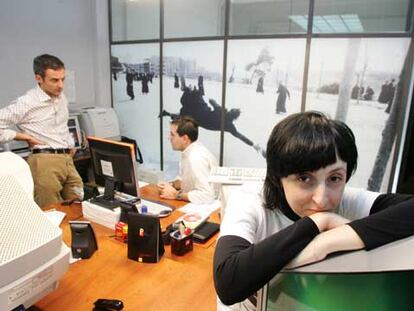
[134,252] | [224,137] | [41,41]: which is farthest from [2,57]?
[134,252]

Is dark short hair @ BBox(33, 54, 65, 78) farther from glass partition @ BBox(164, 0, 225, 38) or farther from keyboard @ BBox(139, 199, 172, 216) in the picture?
glass partition @ BBox(164, 0, 225, 38)

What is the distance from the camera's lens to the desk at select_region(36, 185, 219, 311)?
110 cm

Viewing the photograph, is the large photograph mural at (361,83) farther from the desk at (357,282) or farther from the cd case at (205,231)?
the desk at (357,282)

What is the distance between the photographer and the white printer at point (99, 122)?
3903mm

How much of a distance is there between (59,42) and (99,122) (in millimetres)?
1088

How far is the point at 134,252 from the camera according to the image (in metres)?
1.37

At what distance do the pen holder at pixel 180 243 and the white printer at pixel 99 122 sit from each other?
9.34ft

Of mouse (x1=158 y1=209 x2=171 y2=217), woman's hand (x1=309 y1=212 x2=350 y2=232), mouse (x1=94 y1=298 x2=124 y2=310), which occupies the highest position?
woman's hand (x1=309 y1=212 x2=350 y2=232)

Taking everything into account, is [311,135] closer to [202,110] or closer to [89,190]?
[89,190]

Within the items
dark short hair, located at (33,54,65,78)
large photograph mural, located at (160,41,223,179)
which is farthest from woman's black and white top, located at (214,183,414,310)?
large photograph mural, located at (160,41,223,179)

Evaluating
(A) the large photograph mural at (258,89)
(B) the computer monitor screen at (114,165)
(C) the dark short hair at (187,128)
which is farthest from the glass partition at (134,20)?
(B) the computer monitor screen at (114,165)

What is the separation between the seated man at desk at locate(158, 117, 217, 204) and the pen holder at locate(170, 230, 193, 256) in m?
0.63

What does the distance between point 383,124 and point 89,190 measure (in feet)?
8.42

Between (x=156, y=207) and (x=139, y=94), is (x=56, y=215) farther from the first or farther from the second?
(x=139, y=94)
